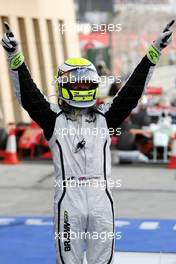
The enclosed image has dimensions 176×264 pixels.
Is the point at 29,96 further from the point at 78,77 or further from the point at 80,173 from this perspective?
the point at 80,173

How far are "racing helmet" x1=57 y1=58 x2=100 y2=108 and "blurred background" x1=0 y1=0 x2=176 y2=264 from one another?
23 centimetres

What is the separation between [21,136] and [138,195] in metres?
4.33

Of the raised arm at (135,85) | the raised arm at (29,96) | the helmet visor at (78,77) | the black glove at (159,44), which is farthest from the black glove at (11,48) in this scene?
the black glove at (159,44)

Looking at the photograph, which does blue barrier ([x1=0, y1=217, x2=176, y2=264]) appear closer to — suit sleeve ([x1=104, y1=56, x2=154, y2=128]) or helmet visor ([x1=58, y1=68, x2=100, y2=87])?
suit sleeve ([x1=104, y1=56, x2=154, y2=128])

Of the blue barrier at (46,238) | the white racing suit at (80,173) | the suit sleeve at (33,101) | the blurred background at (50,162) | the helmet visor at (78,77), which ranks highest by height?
the helmet visor at (78,77)

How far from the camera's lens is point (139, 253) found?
725 cm

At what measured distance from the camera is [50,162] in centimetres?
1377

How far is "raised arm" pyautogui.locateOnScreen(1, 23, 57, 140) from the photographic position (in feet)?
15.6

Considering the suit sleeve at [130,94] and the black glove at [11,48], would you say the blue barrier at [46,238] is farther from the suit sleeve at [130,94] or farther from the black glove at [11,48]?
the black glove at [11,48]

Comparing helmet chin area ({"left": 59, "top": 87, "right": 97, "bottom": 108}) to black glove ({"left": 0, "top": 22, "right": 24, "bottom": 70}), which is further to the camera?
helmet chin area ({"left": 59, "top": 87, "right": 97, "bottom": 108})

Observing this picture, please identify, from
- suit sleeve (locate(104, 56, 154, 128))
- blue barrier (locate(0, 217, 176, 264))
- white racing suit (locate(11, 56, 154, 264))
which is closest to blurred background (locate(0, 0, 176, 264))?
blue barrier (locate(0, 217, 176, 264))

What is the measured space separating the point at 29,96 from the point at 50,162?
29.5 feet

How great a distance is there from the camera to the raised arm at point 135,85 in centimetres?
479

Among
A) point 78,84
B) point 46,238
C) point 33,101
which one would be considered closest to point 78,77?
point 78,84
